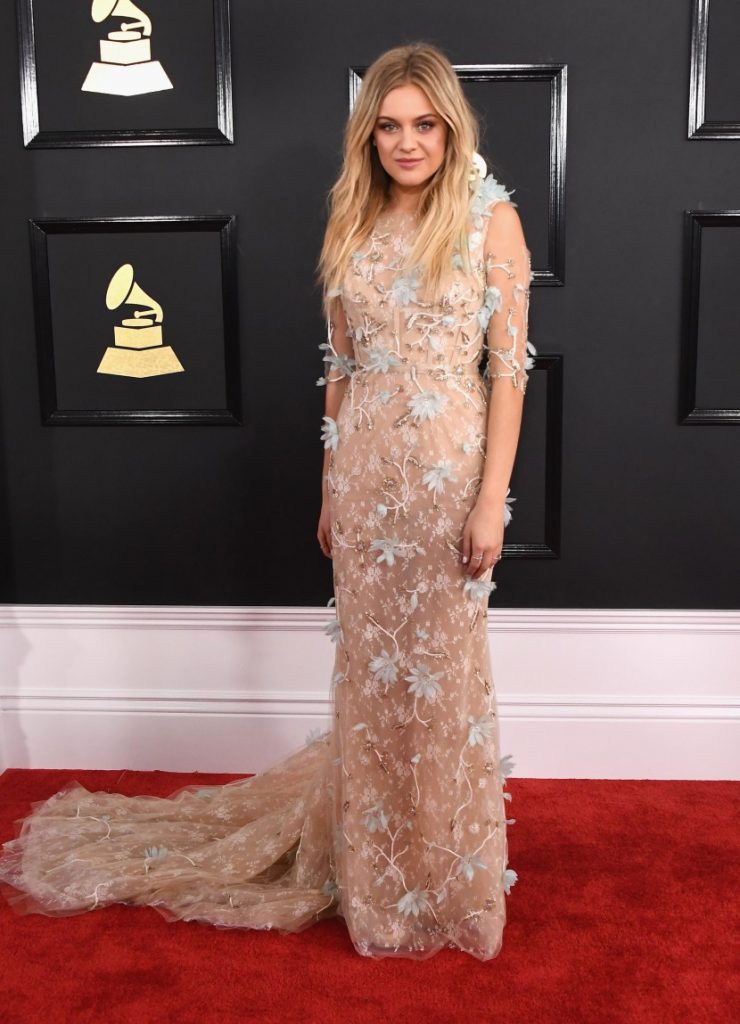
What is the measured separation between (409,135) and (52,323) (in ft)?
4.60

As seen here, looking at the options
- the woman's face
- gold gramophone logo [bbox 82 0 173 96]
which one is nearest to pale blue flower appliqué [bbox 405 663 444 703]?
the woman's face

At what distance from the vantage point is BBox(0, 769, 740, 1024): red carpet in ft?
6.59

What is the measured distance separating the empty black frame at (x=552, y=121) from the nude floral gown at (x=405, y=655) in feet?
2.39

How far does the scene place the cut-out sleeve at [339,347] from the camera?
2.30 metres

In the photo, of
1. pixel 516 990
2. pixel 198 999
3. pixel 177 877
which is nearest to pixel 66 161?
pixel 177 877

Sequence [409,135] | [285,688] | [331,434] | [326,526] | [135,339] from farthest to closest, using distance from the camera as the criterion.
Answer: [285,688] < [135,339] < [326,526] < [331,434] < [409,135]

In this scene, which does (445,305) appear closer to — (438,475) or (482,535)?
(438,475)

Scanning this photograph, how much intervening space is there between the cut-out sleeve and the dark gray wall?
620 mm

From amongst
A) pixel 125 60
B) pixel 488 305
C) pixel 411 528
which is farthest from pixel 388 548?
pixel 125 60

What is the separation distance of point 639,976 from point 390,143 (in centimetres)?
179

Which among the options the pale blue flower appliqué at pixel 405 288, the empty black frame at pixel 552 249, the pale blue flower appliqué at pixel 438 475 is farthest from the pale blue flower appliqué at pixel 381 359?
the empty black frame at pixel 552 249

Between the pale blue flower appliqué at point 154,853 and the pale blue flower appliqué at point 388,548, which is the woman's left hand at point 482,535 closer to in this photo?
the pale blue flower appliqué at point 388,548

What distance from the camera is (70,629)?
315 centimetres

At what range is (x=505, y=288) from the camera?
2.10 meters
